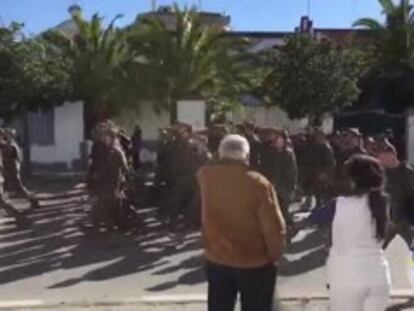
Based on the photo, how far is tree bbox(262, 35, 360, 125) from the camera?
34.7m

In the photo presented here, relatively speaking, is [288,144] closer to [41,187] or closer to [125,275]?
[125,275]

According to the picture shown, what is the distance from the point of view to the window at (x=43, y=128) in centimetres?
2781

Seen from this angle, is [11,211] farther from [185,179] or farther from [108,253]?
[108,253]

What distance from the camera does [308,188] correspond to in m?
16.4

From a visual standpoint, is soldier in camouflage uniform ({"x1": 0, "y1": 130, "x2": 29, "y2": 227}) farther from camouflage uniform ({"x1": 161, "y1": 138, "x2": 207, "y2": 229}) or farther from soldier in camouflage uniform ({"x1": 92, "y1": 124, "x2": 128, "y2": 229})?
camouflage uniform ({"x1": 161, "y1": 138, "x2": 207, "y2": 229})

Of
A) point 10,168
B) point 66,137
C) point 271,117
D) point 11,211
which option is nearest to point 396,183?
point 11,211

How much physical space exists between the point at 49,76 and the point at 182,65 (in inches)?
248

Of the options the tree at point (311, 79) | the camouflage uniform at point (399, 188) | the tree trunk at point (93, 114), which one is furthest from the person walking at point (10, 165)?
the tree at point (311, 79)

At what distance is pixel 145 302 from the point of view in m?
→ 9.52

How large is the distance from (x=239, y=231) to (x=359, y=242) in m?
0.80

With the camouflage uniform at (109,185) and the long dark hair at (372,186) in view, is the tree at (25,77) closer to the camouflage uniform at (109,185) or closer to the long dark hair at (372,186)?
the camouflage uniform at (109,185)

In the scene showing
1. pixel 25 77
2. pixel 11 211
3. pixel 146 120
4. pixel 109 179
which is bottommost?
pixel 11 211

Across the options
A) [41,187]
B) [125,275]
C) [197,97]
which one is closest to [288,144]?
[125,275]

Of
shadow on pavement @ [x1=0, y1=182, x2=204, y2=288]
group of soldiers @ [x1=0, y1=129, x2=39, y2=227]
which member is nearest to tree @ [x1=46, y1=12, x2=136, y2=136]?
group of soldiers @ [x1=0, y1=129, x2=39, y2=227]
